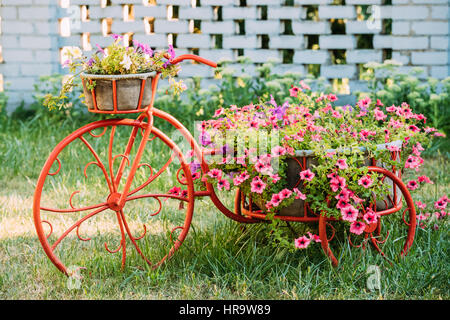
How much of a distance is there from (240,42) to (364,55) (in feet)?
3.65

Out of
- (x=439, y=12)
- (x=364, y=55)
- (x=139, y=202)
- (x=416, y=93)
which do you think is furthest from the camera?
(x=364, y=55)

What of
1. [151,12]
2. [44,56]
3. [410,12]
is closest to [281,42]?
[410,12]

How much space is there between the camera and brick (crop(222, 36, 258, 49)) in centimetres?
568

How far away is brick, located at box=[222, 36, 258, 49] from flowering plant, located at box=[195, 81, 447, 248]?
10.0ft

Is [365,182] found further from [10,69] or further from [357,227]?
[10,69]

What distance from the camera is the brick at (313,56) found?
5.62m

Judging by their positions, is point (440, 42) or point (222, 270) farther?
point (440, 42)

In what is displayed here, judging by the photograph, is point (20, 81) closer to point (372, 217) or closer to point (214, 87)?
point (214, 87)

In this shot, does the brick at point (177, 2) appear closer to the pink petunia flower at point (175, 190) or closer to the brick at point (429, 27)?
the brick at point (429, 27)

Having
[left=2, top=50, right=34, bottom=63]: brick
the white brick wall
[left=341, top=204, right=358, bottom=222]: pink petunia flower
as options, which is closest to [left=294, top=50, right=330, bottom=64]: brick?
the white brick wall

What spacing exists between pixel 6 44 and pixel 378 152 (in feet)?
14.9

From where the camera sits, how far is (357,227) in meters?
2.46

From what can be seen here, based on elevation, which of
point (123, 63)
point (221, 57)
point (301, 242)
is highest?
point (221, 57)
